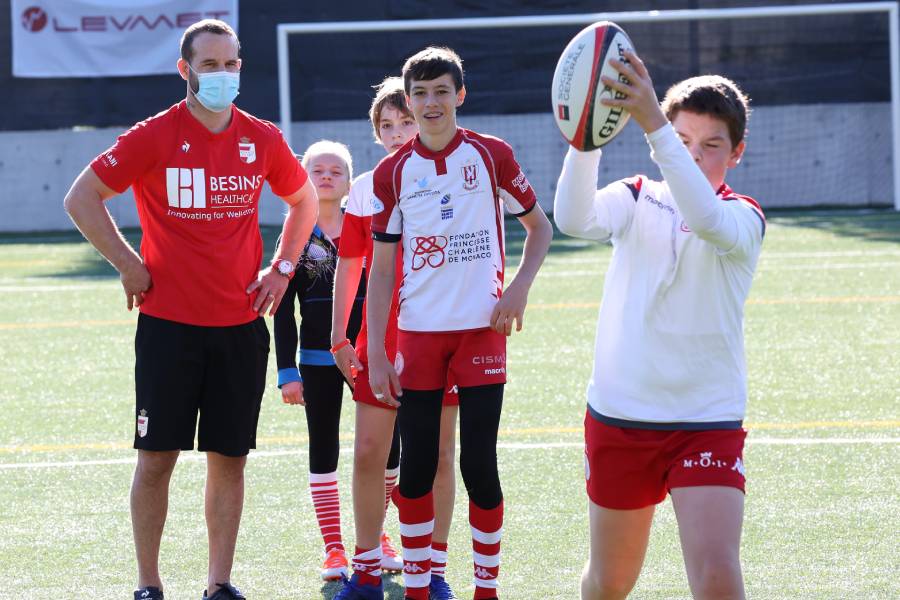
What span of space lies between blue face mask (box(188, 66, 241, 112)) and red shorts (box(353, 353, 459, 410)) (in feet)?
3.28

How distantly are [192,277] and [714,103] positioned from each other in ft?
6.11

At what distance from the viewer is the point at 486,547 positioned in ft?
13.8

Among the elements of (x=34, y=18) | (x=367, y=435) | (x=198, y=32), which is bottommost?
(x=367, y=435)

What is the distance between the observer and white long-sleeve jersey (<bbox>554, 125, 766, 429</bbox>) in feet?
10.8

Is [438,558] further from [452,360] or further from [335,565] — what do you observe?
[452,360]

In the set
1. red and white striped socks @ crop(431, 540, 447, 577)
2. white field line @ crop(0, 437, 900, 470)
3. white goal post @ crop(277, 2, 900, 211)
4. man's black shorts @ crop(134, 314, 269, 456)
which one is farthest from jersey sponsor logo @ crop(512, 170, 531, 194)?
white goal post @ crop(277, 2, 900, 211)

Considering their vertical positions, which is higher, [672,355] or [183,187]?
[183,187]

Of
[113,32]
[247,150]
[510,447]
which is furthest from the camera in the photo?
[113,32]

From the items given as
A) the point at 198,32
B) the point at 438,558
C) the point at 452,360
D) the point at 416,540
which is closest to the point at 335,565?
the point at 438,558

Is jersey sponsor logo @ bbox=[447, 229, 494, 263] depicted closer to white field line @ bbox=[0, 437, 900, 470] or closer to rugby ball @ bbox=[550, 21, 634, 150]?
rugby ball @ bbox=[550, 21, 634, 150]

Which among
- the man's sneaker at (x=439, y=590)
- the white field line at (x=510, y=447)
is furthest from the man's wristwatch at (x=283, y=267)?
the white field line at (x=510, y=447)

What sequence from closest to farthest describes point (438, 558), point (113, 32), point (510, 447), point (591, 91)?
1. point (591, 91)
2. point (438, 558)
3. point (510, 447)
4. point (113, 32)

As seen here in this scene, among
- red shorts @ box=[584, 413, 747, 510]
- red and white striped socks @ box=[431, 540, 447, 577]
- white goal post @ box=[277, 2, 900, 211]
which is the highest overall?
white goal post @ box=[277, 2, 900, 211]

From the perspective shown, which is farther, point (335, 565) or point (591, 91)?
point (335, 565)
